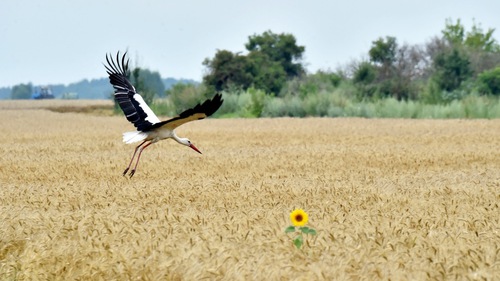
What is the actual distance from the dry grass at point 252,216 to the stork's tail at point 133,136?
524mm

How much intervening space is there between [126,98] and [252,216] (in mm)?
6433

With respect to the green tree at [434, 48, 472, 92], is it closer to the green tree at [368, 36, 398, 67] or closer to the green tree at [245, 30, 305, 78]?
the green tree at [368, 36, 398, 67]

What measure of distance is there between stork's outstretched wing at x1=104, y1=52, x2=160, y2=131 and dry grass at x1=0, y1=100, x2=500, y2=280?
0.70 m

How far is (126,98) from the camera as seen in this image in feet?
44.3

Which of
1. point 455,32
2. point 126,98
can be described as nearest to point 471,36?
point 455,32

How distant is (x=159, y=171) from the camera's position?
1328cm

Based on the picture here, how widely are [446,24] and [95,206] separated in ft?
241

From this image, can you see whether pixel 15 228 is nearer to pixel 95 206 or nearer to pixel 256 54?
pixel 95 206

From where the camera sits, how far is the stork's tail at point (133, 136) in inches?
481

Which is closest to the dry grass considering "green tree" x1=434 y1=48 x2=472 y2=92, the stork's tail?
the stork's tail

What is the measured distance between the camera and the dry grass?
5.54 m

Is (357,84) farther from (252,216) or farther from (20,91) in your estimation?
(20,91)

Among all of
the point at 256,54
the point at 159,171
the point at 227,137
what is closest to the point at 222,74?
the point at 256,54

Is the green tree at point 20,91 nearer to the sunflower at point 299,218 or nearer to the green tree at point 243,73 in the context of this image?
the green tree at point 243,73
